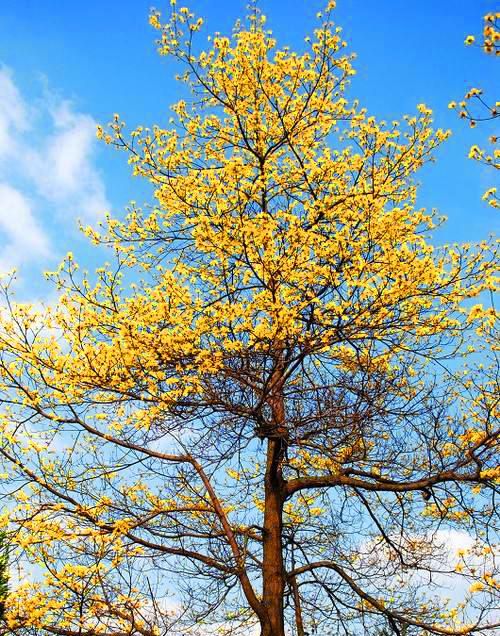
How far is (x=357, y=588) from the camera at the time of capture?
9039mm

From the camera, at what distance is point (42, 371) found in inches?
317

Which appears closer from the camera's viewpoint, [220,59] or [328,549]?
[220,59]

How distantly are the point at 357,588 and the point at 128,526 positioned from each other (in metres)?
3.54

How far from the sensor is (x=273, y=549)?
324 inches

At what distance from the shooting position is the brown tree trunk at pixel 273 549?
25.2 ft

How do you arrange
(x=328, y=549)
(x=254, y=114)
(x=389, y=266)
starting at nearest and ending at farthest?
(x=389, y=266) → (x=254, y=114) → (x=328, y=549)

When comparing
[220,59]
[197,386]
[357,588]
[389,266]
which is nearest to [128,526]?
[197,386]

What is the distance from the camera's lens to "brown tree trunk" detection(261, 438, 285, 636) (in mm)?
7684

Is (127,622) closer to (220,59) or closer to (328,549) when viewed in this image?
(328,549)

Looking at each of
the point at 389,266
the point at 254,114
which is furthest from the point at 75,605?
the point at 254,114

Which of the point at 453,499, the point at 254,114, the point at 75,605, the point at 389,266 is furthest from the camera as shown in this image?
the point at 254,114

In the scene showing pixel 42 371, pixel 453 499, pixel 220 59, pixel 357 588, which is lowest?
pixel 357 588

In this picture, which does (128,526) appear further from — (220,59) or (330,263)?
(220,59)

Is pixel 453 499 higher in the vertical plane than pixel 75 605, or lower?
higher
